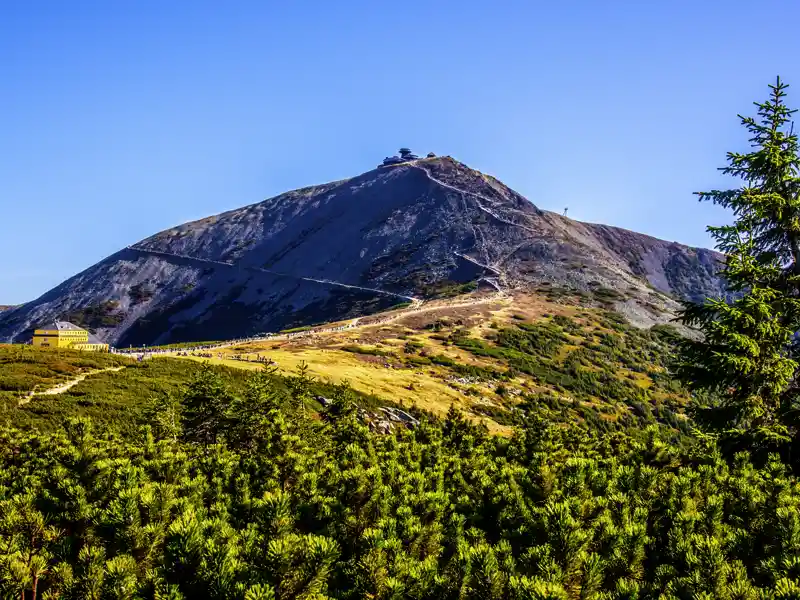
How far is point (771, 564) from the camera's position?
7391 millimetres

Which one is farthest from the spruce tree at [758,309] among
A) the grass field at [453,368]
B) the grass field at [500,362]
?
the grass field at [500,362]

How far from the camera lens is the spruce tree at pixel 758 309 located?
16047mm

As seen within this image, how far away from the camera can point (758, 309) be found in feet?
52.7

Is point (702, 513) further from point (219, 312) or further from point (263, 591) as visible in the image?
point (219, 312)

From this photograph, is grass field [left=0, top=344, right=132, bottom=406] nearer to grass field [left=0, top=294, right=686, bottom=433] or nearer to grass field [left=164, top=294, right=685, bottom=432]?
grass field [left=0, top=294, right=686, bottom=433]

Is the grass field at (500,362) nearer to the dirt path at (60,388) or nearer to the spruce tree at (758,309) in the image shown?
the dirt path at (60,388)

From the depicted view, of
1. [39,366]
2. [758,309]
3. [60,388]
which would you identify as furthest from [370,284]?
[758,309]

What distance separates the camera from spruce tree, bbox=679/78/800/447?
16.0 metres

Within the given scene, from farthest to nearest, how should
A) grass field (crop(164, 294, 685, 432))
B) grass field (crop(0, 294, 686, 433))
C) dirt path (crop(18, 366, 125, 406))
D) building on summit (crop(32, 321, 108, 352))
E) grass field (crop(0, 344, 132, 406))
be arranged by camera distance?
building on summit (crop(32, 321, 108, 352))
grass field (crop(164, 294, 685, 432))
grass field (crop(0, 294, 686, 433))
grass field (crop(0, 344, 132, 406))
dirt path (crop(18, 366, 125, 406))

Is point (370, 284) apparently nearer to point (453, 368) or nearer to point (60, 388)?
point (453, 368)

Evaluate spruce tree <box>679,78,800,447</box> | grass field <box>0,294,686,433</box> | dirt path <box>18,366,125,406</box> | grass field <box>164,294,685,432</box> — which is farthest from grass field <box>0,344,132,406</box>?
spruce tree <box>679,78,800,447</box>

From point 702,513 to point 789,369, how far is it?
911cm

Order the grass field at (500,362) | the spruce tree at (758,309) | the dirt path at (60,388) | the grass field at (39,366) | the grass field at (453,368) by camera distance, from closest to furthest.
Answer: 1. the spruce tree at (758,309)
2. the dirt path at (60,388)
3. the grass field at (39,366)
4. the grass field at (453,368)
5. the grass field at (500,362)

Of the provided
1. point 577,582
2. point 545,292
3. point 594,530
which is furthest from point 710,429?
point 545,292
